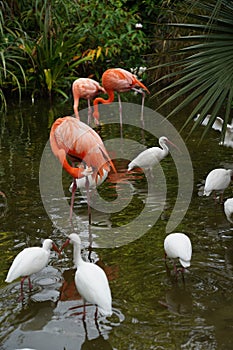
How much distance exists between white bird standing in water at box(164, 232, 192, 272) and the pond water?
7.1 inches

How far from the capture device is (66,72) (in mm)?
12875

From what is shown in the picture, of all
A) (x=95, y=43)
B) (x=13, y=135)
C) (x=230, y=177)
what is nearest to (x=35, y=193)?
(x=230, y=177)

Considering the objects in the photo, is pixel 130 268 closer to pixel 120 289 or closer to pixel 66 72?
pixel 120 289

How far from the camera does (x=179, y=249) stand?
163 inches

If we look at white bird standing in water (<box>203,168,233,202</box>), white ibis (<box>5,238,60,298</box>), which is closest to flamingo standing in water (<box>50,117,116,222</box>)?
white bird standing in water (<box>203,168,233,202</box>)

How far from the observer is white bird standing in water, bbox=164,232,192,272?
4.11 m

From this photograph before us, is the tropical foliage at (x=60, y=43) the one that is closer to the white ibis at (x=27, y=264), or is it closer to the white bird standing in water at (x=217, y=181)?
the white bird standing in water at (x=217, y=181)

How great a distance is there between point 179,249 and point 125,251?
2.61ft

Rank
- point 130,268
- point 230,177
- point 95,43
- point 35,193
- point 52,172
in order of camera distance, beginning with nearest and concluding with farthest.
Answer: point 130,268 → point 230,177 → point 35,193 → point 52,172 → point 95,43

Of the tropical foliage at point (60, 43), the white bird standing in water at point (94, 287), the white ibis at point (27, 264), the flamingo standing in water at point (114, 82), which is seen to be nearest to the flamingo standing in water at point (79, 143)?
the white ibis at point (27, 264)

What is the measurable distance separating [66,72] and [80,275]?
959 centimetres

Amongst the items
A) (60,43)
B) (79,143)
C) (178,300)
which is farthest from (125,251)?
(60,43)

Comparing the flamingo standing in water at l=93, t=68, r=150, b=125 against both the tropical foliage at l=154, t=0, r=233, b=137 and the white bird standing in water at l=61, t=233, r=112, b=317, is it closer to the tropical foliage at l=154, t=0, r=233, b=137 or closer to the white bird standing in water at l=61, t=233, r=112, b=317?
the tropical foliage at l=154, t=0, r=233, b=137

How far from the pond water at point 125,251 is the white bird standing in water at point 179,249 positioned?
0.18 metres
